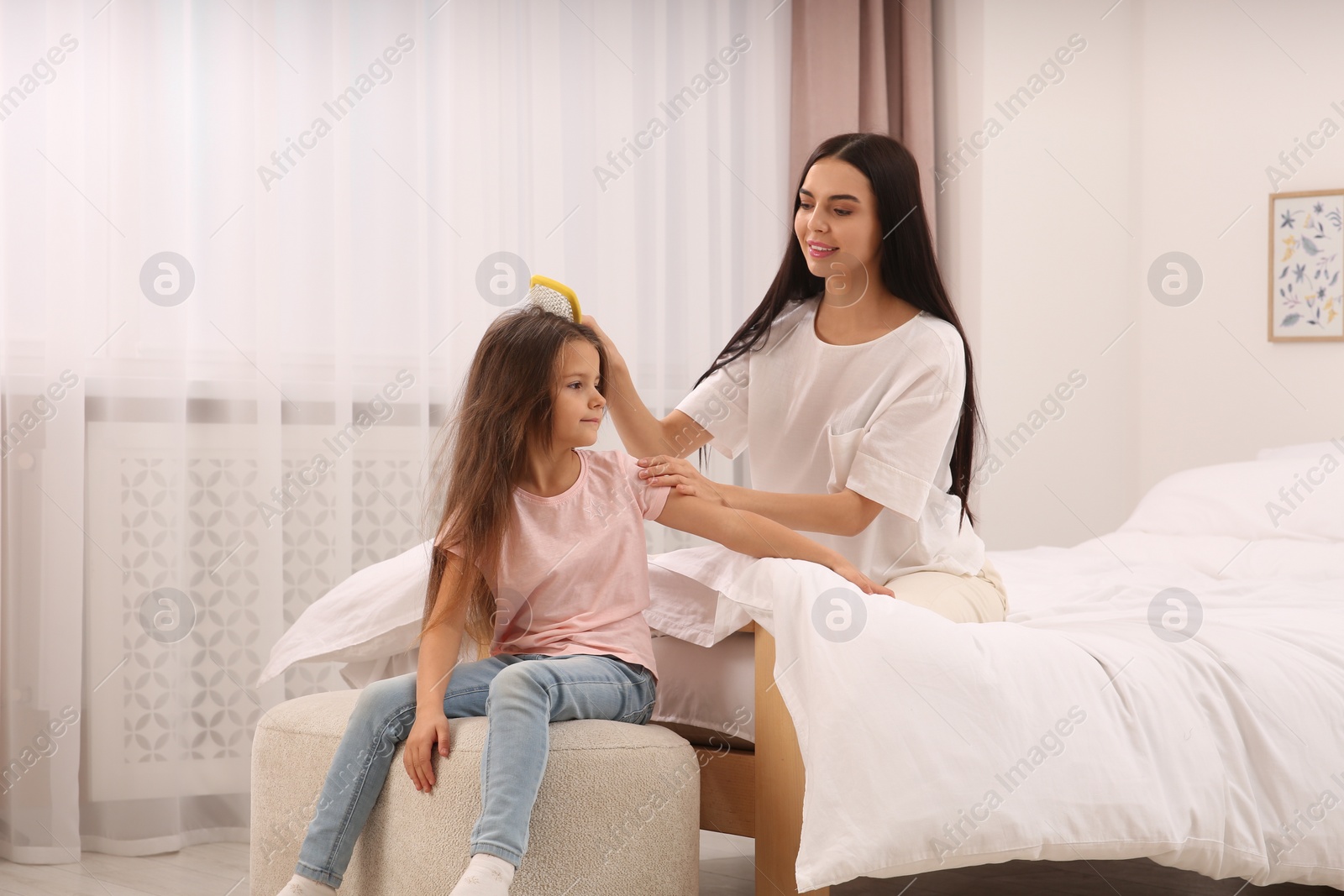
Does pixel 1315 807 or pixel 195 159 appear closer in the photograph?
pixel 1315 807

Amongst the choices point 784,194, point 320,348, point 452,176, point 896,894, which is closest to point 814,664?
point 896,894

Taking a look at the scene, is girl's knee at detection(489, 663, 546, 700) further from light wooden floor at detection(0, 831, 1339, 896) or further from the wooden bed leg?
light wooden floor at detection(0, 831, 1339, 896)

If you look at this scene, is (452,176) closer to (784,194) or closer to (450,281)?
(450,281)

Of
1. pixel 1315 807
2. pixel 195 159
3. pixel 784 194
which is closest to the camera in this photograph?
pixel 1315 807

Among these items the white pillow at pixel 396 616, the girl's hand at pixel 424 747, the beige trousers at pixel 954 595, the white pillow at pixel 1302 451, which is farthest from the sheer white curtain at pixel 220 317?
the white pillow at pixel 1302 451

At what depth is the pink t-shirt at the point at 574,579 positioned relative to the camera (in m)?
1.36

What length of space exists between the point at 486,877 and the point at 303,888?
0.77 ft

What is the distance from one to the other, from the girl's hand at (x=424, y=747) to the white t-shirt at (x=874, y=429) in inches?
23.4

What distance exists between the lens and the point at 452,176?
2.54m

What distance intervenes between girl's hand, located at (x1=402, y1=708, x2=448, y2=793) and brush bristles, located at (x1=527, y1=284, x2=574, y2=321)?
53cm

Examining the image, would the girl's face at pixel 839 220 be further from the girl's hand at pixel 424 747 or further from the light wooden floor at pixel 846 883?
the light wooden floor at pixel 846 883

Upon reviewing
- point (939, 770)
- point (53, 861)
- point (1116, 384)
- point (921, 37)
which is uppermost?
point (921, 37)

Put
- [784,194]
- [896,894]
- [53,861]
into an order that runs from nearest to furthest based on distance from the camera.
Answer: [896,894] < [53,861] < [784,194]

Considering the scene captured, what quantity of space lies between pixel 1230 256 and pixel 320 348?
2.48 meters
